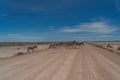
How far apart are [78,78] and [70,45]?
3615cm

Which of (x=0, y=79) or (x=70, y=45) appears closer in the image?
(x=0, y=79)

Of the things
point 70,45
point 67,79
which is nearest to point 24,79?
point 67,79

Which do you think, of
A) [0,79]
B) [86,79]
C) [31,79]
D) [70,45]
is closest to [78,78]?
[86,79]

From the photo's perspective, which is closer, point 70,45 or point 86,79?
point 86,79

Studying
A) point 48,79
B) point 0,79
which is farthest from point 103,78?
point 0,79

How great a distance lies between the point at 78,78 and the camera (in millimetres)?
8492

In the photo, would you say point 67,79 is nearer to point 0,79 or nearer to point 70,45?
point 0,79

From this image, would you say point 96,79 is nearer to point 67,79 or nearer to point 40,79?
point 67,79

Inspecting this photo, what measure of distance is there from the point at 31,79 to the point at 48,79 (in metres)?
0.83

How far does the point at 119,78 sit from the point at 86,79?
1.70 metres

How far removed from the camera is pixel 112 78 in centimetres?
852

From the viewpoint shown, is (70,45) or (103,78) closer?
(103,78)

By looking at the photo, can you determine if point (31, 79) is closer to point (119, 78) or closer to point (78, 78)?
point (78, 78)

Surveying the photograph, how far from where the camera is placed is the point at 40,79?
8266 millimetres
